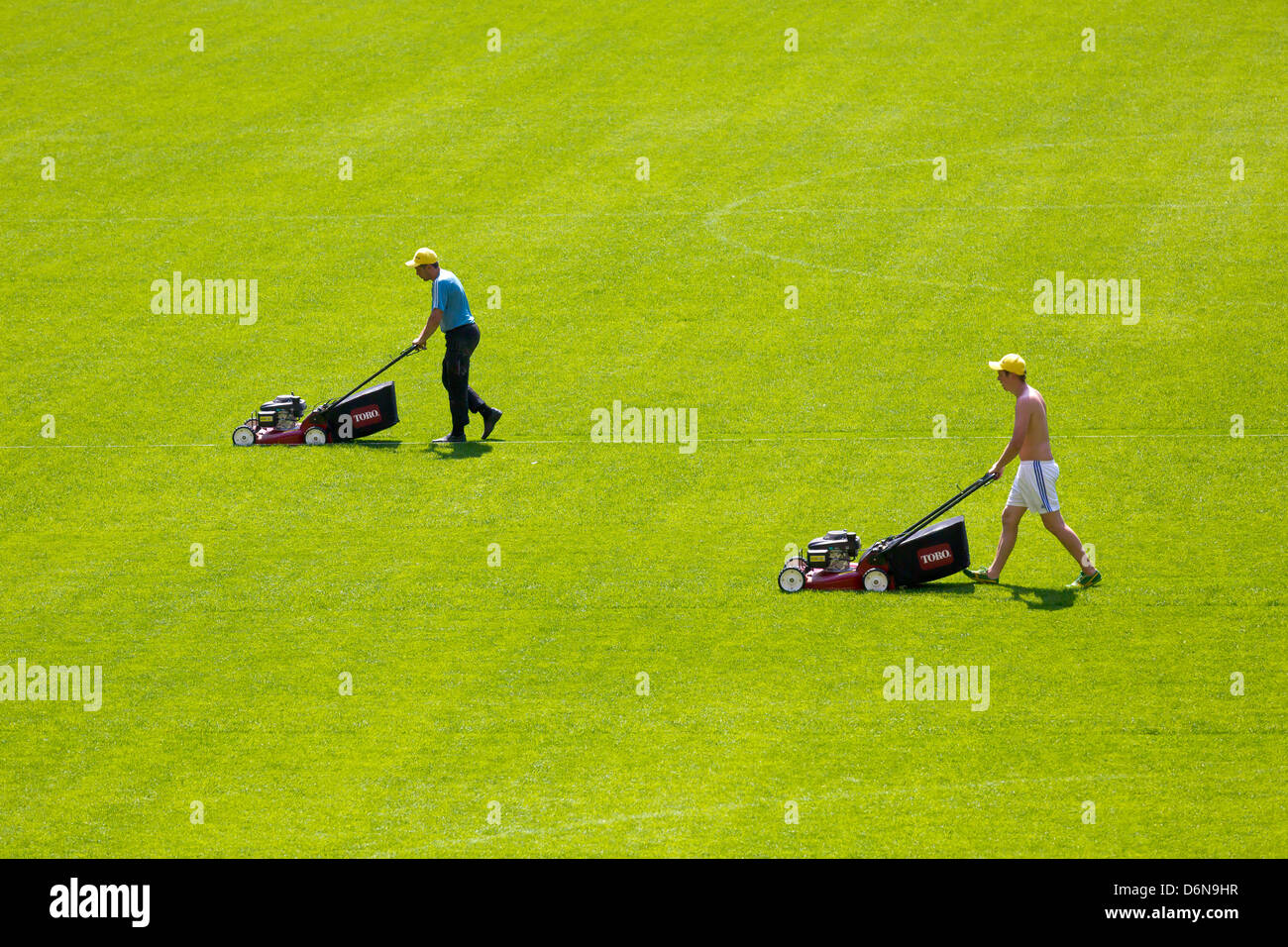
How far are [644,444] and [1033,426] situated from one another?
6.45m

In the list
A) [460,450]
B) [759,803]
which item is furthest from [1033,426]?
[460,450]

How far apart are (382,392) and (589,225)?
28.4 ft

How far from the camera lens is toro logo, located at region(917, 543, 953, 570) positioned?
13984mm

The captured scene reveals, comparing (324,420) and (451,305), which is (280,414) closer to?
(324,420)

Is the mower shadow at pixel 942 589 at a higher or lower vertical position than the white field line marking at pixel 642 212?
lower

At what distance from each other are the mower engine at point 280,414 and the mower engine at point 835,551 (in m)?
8.11

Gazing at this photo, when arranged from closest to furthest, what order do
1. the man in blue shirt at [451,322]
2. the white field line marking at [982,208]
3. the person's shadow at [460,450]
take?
the man in blue shirt at [451,322] < the person's shadow at [460,450] < the white field line marking at [982,208]

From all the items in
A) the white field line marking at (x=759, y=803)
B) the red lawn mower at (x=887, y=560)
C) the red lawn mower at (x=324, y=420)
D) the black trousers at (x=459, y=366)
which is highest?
the black trousers at (x=459, y=366)

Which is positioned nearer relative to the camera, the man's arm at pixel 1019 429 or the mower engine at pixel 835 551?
the man's arm at pixel 1019 429

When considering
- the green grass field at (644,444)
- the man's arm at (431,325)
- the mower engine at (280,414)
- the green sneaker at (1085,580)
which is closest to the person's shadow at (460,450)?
the green grass field at (644,444)

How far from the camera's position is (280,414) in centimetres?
1908

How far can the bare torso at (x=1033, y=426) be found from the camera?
13766 millimetres

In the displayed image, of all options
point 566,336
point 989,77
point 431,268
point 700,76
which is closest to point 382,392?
point 431,268

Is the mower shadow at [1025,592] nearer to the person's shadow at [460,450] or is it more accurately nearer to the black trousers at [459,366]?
the person's shadow at [460,450]
